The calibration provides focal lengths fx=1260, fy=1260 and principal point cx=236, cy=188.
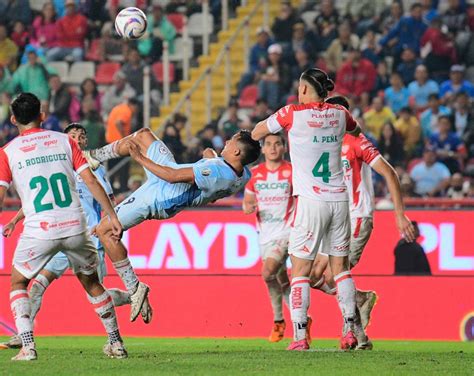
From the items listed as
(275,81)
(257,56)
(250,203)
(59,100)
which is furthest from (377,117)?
(250,203)

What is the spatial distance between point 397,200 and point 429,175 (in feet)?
29.3

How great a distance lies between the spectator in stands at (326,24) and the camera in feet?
76.1

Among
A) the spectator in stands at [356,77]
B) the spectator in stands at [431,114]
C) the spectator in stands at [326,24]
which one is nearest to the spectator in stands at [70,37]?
the spectator in stands at [326,24]

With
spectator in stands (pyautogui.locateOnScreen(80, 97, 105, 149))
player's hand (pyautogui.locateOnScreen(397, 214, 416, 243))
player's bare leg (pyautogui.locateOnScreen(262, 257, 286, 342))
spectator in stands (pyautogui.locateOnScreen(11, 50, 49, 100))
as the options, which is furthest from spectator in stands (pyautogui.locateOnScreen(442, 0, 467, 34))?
player's hand (pyautogui.locateOnScreen(397, 214, 416, 243))

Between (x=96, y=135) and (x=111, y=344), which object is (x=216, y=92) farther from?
(x=111, y=344)

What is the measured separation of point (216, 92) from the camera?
24.3 meters

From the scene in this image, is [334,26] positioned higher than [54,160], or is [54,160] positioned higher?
[334,26]

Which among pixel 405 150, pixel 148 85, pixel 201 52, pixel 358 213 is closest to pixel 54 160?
pixel 358 213

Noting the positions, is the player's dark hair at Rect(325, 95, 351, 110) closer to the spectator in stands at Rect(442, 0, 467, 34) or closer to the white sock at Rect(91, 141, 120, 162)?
the white sock at Rect(91, 141, 120, 162)

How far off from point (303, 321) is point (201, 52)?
14.3 m

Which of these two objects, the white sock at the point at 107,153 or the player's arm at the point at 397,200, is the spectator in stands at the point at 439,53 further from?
the white sock at the point at 107,153

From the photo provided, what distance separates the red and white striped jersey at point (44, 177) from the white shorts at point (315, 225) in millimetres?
2133

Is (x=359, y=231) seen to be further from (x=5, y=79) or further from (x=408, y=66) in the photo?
(x=5, y=79)

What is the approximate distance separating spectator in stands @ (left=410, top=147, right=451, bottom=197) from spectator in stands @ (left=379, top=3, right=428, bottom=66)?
3224 millimetres
